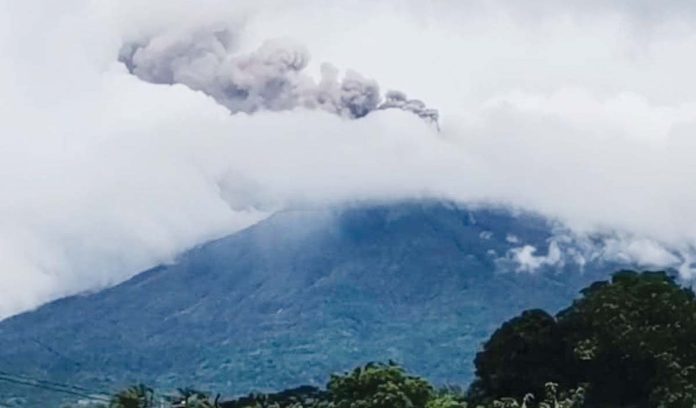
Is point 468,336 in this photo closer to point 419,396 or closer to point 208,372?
point 208,372

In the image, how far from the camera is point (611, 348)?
39.3 meters

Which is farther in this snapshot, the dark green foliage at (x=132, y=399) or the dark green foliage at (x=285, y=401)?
the dark green foliage at (x=285, y=401)

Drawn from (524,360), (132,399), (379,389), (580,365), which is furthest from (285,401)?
(379,389)

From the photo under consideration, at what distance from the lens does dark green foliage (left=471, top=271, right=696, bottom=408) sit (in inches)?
1487

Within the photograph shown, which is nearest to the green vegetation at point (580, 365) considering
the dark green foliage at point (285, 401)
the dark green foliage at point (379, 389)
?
the dark green foliage at point (379, 389)

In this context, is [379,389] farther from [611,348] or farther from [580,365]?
[580,365]

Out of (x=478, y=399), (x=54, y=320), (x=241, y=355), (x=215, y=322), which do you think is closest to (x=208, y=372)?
(x=241, y=355)

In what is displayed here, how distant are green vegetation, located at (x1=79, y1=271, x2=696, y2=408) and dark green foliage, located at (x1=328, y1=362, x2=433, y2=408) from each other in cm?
3

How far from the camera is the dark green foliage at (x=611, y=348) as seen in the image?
37.8m

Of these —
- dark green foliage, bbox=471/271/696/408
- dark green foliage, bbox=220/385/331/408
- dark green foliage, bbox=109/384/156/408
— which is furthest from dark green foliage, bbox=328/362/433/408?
dark green foliage, bbox=109/384/156/408

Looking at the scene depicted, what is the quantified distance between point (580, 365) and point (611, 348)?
181cm

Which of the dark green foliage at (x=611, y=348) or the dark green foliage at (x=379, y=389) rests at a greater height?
the dark green foliage at (x=611, y=348)

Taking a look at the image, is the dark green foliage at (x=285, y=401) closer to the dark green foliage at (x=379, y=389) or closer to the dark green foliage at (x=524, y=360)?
the dark green foliage at (x=379, y=389)

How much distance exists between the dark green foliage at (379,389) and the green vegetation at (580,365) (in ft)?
0.08
